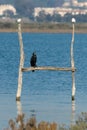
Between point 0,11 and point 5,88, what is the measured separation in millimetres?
170390

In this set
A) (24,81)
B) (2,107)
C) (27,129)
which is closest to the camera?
(27,129)

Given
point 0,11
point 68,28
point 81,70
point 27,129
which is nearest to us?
point 27,129

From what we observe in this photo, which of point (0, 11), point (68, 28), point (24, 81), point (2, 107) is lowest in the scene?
point (2, 107)

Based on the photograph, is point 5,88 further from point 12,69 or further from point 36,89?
point 12,69

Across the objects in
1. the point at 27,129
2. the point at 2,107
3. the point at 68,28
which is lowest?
the point at 27,129

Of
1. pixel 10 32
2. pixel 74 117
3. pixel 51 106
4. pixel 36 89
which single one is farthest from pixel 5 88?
pixel 10 32

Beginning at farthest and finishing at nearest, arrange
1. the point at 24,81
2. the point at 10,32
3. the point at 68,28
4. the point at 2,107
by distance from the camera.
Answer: the point at 10,32, the point at 68,28, the point at 24,81, the point at 2,107

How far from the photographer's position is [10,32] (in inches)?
4833

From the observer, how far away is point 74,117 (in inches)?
843

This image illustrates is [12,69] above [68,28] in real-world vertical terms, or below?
below

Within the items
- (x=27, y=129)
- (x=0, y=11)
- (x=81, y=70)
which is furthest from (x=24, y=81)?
(x=0, y=11)

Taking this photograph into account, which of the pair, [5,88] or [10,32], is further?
[10,32]

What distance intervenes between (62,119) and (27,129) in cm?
637

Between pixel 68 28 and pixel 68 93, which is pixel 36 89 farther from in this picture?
pixel 68 28
